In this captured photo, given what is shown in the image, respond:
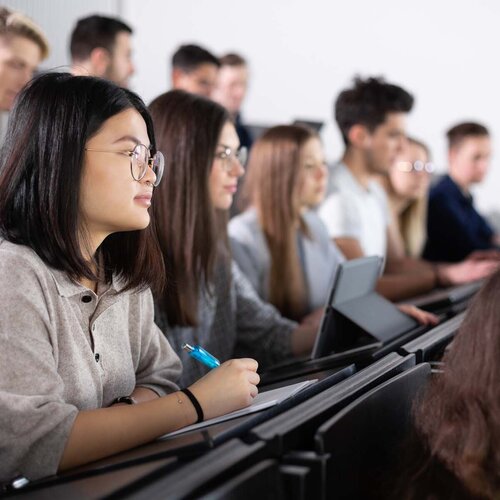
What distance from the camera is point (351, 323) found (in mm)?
1532

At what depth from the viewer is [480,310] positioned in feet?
2.99

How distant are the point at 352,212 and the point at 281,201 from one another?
1.83ft

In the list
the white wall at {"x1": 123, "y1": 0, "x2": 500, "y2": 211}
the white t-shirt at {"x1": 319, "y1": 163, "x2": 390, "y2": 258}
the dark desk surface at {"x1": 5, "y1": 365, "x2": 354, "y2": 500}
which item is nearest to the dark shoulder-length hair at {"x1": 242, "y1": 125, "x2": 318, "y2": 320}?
the white t-shirt at {"x1": 319, "y1": 163, "x2": 390, "y2": 258}

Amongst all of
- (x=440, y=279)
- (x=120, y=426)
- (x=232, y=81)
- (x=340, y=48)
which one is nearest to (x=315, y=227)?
(x=440, y=279)

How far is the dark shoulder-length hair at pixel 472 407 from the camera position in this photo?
2.76 ft

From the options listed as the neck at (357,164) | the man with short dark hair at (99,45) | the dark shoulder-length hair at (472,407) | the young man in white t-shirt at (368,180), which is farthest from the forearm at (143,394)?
the man with short dark hair at (99,45)

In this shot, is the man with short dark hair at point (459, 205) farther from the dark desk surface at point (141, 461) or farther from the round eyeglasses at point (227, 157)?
the dark desk surface at point (141, 461)

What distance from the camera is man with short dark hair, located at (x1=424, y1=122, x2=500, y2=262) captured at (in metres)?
3.83

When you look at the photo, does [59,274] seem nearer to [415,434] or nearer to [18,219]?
[18,219]

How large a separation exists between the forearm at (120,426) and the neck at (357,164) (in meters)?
2.04

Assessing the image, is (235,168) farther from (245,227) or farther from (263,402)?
(263,402)

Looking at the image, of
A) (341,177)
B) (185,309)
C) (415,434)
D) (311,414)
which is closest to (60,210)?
(311,414)

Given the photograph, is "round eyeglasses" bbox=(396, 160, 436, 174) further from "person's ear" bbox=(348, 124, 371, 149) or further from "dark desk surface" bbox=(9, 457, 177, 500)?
"dark desk surface" bbox=(9, 457, 177, 500)

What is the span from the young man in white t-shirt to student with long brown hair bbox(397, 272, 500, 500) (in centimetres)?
183
